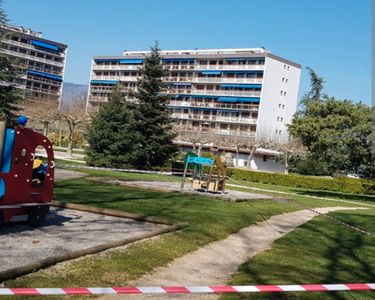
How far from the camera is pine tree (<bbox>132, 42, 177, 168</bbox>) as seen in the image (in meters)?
32.8

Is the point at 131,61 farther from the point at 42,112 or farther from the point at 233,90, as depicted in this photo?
the point at 42,112

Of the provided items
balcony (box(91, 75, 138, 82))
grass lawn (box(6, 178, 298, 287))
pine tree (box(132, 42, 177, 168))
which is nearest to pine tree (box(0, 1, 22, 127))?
pine tree (box(132, 42, 177, 168))

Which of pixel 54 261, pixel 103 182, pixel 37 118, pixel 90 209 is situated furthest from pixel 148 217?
pixel 37 118

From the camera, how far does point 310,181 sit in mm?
38750

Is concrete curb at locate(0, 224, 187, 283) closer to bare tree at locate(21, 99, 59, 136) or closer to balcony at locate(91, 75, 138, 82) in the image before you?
bare tree at locate(21, 99, 59, 136)

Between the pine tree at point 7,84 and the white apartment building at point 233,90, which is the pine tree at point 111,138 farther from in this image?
the white apartment building at point 233,90

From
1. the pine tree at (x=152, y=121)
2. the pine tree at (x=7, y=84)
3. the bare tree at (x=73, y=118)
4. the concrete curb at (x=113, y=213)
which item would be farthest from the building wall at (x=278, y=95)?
the concrete curb at (x=113, y=213)

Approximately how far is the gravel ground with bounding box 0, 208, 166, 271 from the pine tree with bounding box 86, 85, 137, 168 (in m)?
19.3

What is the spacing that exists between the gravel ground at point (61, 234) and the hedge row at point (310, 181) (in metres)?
29.8

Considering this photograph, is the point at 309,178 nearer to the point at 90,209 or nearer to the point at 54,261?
the point at 90,209

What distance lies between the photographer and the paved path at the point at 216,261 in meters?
6.25

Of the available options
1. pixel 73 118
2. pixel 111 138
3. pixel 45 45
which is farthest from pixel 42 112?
pixel 45 45

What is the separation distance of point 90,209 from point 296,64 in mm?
84303

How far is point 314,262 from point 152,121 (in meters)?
25.7
